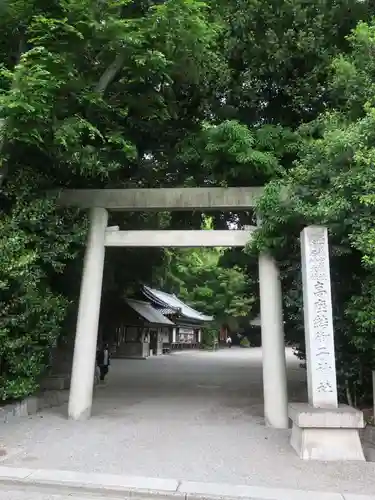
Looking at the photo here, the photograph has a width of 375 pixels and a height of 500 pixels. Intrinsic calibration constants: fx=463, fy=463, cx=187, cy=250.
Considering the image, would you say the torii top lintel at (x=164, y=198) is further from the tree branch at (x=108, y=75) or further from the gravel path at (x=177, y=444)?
the gravel path at (x=177, y=444)

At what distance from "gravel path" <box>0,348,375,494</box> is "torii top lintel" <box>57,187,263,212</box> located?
4.35 metres

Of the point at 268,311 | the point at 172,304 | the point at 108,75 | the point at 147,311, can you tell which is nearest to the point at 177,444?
the point at 268,311

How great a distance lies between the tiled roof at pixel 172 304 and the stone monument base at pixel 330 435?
2205 cm

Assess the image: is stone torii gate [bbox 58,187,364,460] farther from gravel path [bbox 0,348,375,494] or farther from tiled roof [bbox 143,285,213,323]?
tiled roof [bbox 143,285,213,323]

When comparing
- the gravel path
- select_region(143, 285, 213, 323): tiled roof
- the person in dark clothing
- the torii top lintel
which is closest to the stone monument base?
the gravel path

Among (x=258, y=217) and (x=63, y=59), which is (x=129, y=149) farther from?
(x=258, y=217)

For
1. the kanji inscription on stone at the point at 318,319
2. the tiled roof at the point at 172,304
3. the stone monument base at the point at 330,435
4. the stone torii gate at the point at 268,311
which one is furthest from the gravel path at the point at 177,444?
the tiled roof at the point at 172,304

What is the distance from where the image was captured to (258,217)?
30.4 ft

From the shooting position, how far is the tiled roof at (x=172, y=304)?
30794mm

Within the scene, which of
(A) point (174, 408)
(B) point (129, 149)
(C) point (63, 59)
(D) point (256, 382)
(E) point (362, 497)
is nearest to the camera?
(E) point (362, 497)

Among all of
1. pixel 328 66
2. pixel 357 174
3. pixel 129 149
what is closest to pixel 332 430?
pixel 357 174

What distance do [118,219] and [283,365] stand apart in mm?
6419

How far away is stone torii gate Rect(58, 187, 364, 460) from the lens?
6617 millimetres

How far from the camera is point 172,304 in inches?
1380
